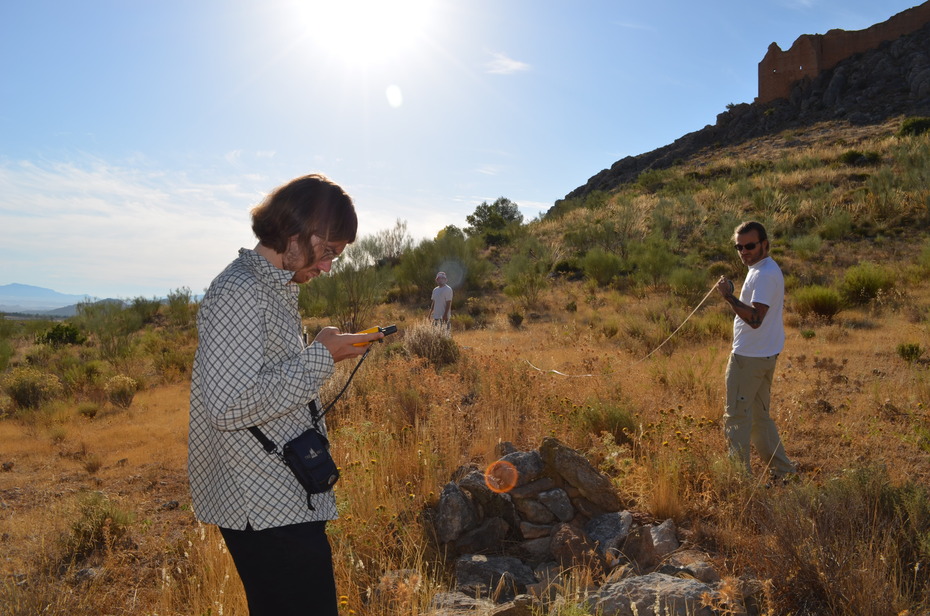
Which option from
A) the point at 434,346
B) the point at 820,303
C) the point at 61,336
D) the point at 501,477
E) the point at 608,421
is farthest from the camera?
the point at 61,336

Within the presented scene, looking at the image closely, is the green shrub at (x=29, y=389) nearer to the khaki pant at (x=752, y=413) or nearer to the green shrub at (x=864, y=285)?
the khaki pant at (x=752, y=413)

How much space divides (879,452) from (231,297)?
5.11 meters

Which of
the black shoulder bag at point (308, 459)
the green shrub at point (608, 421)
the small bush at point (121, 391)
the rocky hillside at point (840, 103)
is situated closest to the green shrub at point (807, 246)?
the green shrub at point (608, 421)

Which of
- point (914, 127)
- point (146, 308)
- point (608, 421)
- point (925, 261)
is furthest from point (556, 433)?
point (914, 127)

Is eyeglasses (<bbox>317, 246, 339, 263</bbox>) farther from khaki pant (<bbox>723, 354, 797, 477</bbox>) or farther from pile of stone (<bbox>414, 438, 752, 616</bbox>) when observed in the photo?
khaki pant (<bbox>723, 354, 797, 477</bbox>)

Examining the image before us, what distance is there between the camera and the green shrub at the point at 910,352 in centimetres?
750

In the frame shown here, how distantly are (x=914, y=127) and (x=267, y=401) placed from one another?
37387 millimetres

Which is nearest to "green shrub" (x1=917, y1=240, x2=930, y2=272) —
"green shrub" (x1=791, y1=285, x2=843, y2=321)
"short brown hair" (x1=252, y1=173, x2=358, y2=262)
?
"green shrub" (x1=791, y1=285, x2=843, y2=321)

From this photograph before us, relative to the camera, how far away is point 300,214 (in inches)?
65.5

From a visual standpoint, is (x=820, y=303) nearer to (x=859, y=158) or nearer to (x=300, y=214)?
(x=300, y=214)

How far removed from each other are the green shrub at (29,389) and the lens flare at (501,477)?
986 centimetres

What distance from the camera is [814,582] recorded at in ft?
9.06

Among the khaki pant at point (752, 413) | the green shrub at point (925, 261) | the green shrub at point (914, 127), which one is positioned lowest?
the khaki pant at point (752, 413)

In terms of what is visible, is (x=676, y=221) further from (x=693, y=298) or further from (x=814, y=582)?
(x=814, y=582)
